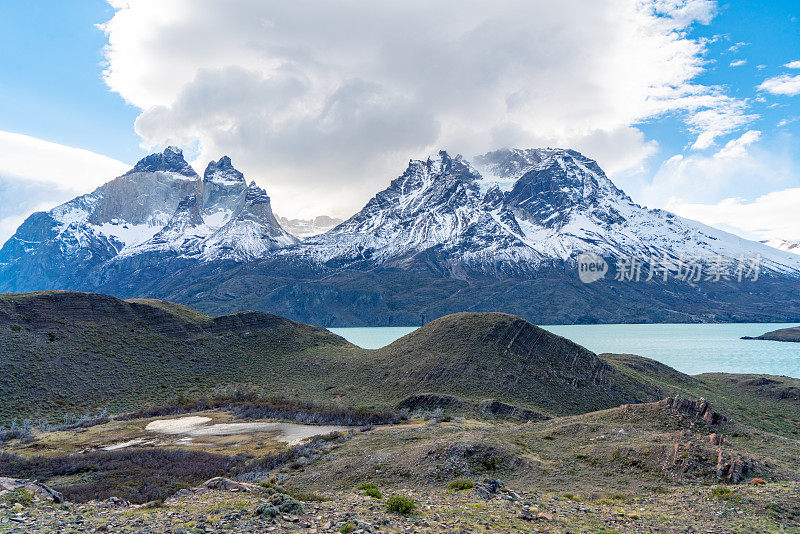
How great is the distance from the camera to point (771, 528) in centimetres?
1758

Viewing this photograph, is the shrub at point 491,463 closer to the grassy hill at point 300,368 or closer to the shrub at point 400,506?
the shrub at point 400,506

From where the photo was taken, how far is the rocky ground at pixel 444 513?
15453 millimetres

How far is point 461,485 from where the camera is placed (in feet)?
80.3

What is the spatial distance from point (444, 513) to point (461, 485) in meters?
6.48

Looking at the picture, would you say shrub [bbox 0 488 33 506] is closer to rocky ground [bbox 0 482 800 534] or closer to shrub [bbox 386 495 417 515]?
rocky ground [bbox 0 482 800 534]

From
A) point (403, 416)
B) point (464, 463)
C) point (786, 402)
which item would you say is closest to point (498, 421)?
point (403, 416)

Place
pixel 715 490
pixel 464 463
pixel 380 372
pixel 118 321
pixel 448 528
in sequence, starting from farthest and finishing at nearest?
pixel 118 321, pixel 380 372, pixel 464 463, pixel 715 490, pixel 448 528

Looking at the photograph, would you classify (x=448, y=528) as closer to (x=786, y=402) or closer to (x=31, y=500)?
(x=31, y=500)

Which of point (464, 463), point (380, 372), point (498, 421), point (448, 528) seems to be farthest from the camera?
point (380, 372)

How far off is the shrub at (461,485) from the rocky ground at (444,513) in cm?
120

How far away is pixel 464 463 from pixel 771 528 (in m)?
14.7

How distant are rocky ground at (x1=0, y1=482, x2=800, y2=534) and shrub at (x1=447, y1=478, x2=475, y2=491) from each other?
120 centimetres

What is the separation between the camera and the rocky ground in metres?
15.5

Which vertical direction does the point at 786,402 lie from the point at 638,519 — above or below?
below
